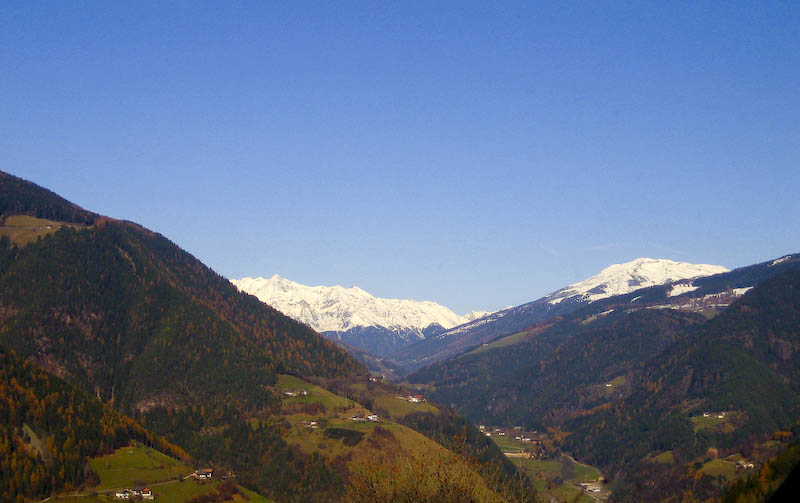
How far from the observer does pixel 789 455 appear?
17850cm

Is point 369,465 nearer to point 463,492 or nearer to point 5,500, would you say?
point 463,492

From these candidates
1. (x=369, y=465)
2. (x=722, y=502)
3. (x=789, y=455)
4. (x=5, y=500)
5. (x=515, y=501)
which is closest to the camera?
(x=369, y=465)

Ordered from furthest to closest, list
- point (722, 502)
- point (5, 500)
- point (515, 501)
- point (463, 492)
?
point (5, 500), point (722, 502), point (515, 501), point (463, 492)

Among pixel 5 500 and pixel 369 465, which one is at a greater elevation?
pixel 369 465

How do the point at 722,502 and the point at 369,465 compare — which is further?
the point at 722,502

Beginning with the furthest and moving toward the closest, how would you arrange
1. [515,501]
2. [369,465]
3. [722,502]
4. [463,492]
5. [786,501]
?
1. [722,502]
2. [515,501]
3. [369,465]
4. [463,492]
5. [786,501]

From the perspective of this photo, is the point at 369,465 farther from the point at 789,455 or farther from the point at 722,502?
the point at 789,455

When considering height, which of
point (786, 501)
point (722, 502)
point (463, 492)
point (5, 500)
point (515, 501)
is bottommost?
point (5, 500)

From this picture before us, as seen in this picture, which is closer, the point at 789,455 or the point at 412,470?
the point at 412,470

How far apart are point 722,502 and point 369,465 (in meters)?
85.1

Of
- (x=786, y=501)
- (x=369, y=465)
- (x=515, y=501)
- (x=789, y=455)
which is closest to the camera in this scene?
(x=786, y=501)

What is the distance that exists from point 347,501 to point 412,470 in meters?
11.3

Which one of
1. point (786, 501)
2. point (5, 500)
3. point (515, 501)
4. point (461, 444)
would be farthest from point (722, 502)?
point (5, 500)

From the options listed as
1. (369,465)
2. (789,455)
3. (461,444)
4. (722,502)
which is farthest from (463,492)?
(789,455)
